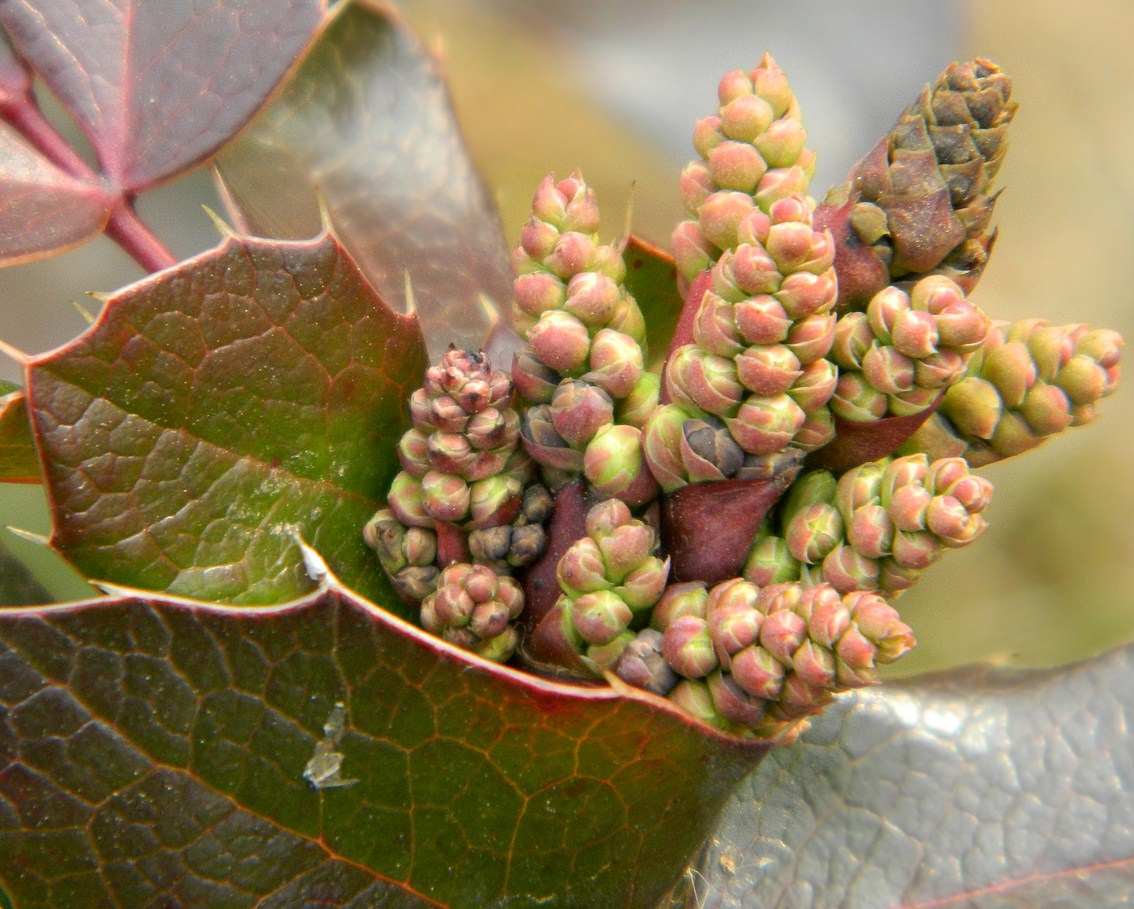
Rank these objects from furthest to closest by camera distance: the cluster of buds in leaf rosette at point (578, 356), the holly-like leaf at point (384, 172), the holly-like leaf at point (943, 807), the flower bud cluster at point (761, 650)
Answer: the holly-like leaf at point (384, 172), the holly-like leaf at point (943, 807), the cluster of buds in leaf rosette at point (578, 356), the flower bud cluster at point (761, 650)

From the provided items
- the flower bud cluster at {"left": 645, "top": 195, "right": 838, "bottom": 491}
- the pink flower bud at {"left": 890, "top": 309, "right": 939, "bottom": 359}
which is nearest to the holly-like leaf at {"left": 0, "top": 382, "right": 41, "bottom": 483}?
the flower bud cluster at {"left": 645, "top": 195, "right": 838, "bottom": 491}

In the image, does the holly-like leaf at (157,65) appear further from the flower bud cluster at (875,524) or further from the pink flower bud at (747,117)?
the flower bud cluster at (875,524)

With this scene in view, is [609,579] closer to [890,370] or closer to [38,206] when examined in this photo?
[890,370]

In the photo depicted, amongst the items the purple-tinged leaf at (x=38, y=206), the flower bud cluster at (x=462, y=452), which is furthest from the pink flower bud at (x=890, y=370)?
the purple-tinged leaf at (x=38, y=206)

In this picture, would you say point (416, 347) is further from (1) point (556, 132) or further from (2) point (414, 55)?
(1) point (556, 132)

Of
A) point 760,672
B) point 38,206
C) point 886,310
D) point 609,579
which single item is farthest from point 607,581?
point 38,206
